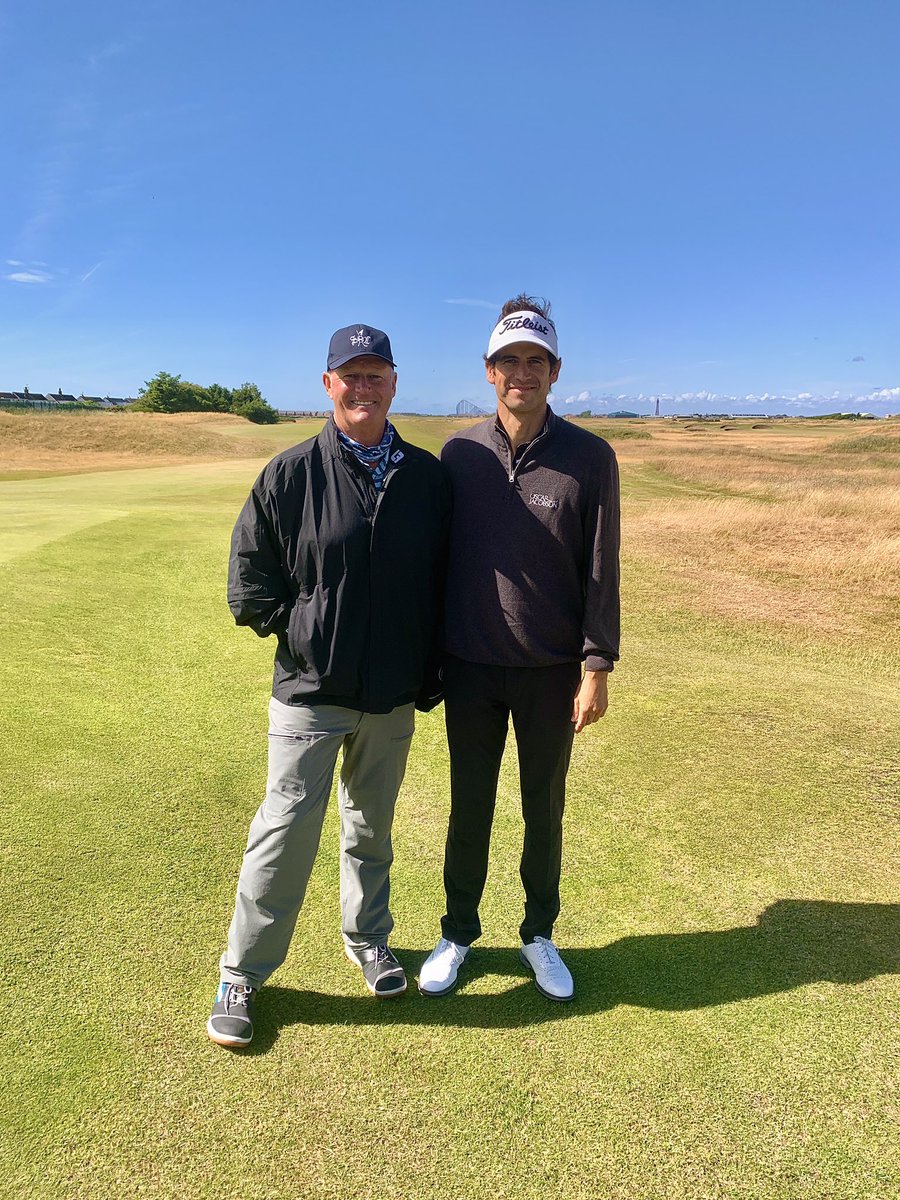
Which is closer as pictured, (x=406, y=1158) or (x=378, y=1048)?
(x=406, y=1158)

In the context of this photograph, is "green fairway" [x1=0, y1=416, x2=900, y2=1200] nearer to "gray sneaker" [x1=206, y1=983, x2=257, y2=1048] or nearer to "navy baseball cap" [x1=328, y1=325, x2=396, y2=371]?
"gray sneaker" [x1=206, y1=983, x2=257, y2=1048]

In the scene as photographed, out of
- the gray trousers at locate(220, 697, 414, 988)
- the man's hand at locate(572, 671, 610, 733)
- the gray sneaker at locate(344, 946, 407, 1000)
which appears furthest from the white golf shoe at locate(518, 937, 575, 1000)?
the man's hand at locate(572, 671, 610, 733)

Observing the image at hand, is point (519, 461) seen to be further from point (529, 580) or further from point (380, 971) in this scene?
point (380, 971)

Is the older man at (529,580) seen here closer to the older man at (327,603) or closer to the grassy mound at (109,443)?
the older man at (327,603)

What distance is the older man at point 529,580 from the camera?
9.20 ft

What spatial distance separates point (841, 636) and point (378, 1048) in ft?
24.2

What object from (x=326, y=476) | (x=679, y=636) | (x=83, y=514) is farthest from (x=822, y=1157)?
(x=83, y=514)

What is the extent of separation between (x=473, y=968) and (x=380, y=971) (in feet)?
1.38

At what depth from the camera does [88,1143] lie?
2205 millimetres

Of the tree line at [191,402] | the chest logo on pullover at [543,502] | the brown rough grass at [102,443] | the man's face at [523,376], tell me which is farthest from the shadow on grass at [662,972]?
the tree line at [191,402]

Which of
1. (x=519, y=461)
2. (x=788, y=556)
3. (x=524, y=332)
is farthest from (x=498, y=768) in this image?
(x=788, y=556)

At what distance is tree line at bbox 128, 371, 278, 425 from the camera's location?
8281cm

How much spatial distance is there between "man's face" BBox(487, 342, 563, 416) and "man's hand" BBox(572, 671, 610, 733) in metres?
1.03

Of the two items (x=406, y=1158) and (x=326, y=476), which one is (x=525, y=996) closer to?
(x=406, y=1158)
